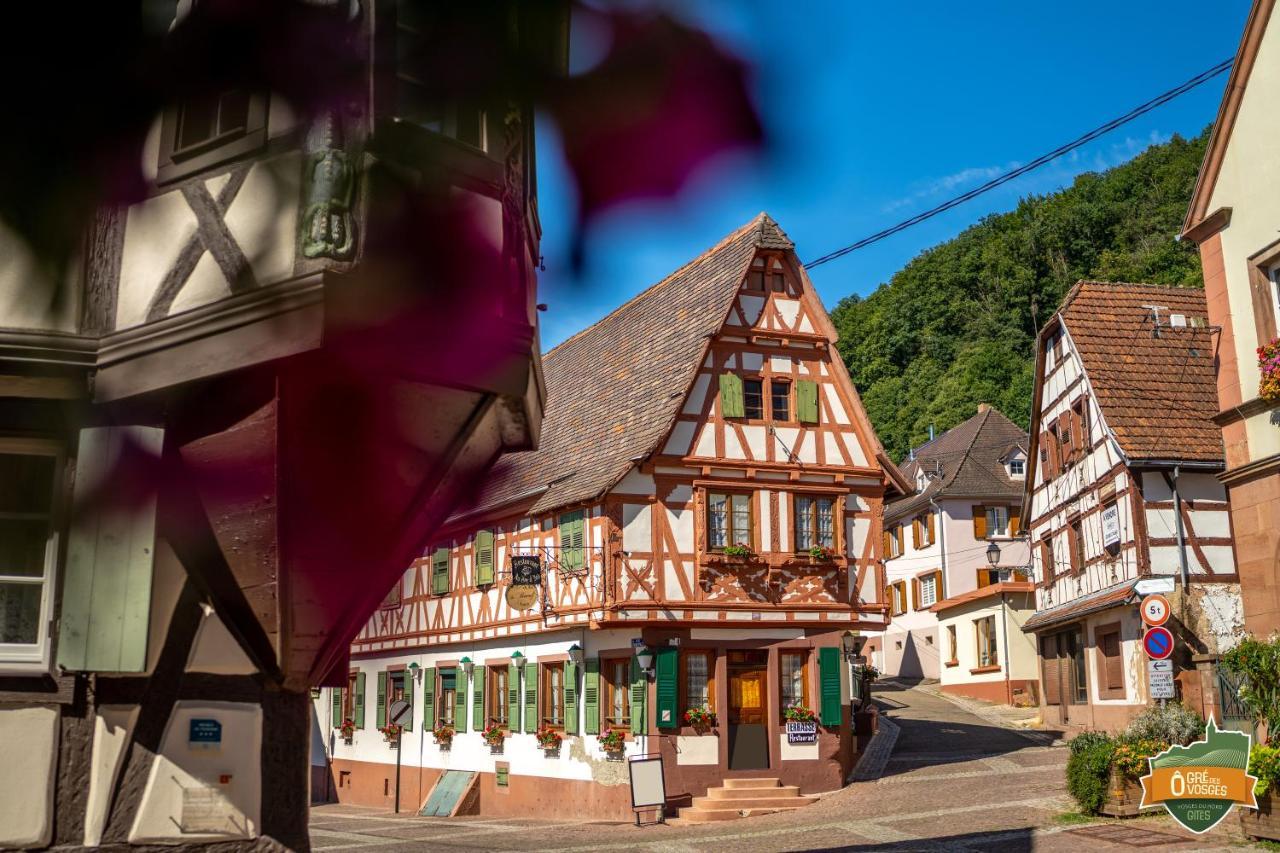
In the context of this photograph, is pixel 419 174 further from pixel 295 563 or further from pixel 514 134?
pixel 295 563

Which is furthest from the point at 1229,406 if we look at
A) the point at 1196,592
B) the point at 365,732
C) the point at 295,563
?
A: the point at 365,732

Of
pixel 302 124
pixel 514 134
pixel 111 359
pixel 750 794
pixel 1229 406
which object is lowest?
pixel 750 794

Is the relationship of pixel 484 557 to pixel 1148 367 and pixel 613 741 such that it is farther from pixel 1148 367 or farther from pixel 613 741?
pixel 1148 367

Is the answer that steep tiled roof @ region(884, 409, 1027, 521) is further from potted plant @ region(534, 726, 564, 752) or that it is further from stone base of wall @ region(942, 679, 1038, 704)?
potted plant @ region(534, 726, 564, 752)

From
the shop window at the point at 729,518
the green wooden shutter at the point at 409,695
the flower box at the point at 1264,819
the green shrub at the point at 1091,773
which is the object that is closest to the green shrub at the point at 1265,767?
the flower box at the point at 1264,819

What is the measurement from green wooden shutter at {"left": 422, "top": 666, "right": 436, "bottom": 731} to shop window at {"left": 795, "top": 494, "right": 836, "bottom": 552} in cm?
1019

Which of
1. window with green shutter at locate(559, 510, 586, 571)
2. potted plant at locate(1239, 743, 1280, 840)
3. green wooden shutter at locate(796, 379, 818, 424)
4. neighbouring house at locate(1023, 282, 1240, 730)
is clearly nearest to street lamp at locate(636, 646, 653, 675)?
window with green shutter at locate(559, 510, 586, 571)

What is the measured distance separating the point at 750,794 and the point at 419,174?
2016cm

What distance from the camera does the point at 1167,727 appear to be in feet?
52.3

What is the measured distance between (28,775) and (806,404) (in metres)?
18.2

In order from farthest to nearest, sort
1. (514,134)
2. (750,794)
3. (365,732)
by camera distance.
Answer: (365,732) < (750,794) < (514,134)

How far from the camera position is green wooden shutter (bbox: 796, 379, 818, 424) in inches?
934

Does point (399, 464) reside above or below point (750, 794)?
above

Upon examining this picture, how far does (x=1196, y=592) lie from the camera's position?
79.2ft
